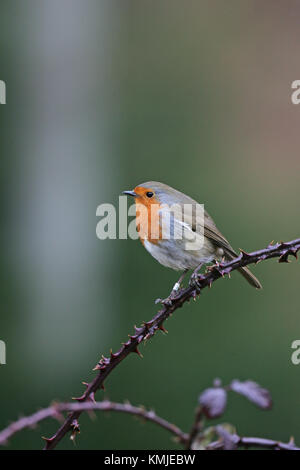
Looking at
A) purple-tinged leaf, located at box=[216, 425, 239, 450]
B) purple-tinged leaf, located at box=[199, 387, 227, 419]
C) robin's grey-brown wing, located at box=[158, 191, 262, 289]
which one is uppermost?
robin's grey-brown wing, located at box=[158, 191, 262, 289]

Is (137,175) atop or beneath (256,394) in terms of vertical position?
atop

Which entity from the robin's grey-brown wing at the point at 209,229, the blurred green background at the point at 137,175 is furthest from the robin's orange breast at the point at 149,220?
the blurred green background at the point at 137,175

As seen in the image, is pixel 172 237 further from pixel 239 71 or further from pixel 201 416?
pixel 239 71

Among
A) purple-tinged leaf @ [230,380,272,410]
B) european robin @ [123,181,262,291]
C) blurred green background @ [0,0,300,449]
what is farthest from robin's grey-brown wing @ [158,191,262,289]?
blurred green background @ [0,0,300,449]

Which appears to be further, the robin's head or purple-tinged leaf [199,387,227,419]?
the robin's head

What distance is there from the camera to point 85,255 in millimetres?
5793

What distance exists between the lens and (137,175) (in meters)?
5.46

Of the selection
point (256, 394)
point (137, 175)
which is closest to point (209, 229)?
point (256, 394)

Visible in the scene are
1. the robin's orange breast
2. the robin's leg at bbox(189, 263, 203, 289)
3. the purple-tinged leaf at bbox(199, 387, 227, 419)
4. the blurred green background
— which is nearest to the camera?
the purple-tinged leaf at bbox(199, 387, 227, 419)

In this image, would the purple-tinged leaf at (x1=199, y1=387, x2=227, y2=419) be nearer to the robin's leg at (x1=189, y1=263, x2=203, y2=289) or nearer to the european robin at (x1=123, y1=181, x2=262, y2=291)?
the robin's leg at (x1=189, y1=263, x2=203, y2=289)

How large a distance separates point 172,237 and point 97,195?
3967mm

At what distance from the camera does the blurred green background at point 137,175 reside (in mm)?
4727

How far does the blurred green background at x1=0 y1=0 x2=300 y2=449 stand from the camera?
473 centimetres

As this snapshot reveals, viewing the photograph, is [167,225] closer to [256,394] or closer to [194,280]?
[194,280]
